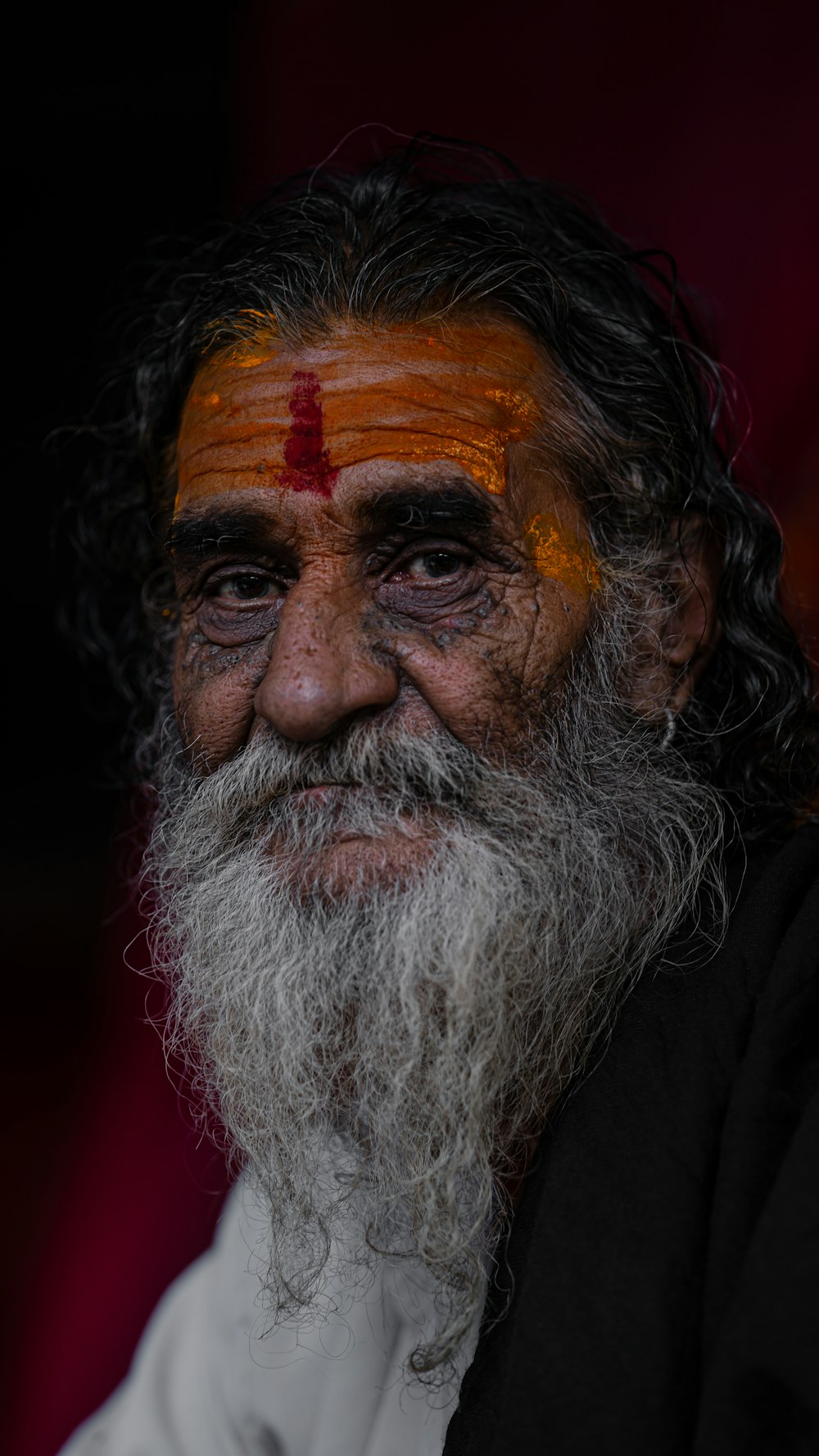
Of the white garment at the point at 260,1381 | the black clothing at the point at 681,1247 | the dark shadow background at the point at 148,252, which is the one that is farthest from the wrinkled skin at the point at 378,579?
the dark shadow background at the point at 148,252

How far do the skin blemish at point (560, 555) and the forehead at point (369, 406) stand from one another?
92 mm

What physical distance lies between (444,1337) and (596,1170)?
0.45 meters

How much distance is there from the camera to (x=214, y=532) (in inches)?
69.1

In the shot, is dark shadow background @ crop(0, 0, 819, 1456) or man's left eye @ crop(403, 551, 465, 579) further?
dark shadow background @ crop(0, 0, 819, 1456)

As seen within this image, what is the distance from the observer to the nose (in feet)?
4.98

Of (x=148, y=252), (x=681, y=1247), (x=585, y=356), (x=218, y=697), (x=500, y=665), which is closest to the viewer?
Answer: (x=681, y=1247)

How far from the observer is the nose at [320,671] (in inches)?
59.7

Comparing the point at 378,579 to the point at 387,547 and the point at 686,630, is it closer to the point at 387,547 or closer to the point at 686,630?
the point at 387,547

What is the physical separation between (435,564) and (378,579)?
0.09 metres

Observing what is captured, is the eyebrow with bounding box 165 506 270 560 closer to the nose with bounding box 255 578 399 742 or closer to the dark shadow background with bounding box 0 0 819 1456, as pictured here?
the nose with bounding box 255 578 399 742

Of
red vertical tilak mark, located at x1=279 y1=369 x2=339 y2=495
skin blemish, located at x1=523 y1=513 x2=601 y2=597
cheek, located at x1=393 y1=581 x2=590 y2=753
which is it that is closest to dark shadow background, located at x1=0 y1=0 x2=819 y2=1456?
skin blemish, located at x1=523 y1=513 x2=601 y2=597

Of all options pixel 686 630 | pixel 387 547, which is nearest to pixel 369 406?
pixel 387 547

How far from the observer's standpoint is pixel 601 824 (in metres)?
1.69

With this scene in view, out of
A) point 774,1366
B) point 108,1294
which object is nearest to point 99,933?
point 108,1294
